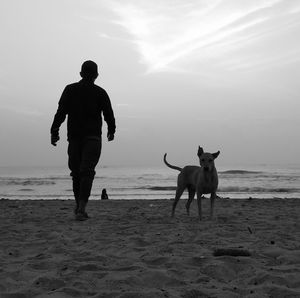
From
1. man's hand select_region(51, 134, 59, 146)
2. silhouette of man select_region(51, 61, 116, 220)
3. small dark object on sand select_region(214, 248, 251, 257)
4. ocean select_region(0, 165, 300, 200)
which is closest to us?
small dark object on sand select_region(214, 248, 251, 257)

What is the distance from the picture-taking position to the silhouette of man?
19.5 feet

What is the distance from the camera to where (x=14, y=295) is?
2590 millimetres

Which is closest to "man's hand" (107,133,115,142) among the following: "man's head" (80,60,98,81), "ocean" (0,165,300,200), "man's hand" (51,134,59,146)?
"man's hand" (51,134,59,146)

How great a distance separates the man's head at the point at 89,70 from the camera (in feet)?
19.8

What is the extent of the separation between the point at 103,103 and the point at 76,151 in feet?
2.69

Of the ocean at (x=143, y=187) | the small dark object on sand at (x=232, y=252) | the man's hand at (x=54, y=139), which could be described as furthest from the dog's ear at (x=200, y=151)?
the ocean at (x=143, y=187)

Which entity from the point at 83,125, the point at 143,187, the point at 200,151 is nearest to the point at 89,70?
the point at 83,125

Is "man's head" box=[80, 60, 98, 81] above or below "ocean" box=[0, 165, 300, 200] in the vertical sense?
above

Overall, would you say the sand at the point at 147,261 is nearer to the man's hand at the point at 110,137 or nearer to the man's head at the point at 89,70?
the man's hand at the point at 110,137

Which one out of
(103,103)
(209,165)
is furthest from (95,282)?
(209,165)

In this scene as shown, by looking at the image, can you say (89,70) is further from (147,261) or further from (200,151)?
(147,261)

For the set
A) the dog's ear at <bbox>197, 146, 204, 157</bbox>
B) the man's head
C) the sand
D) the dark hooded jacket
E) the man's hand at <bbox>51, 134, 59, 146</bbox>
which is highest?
the man's head

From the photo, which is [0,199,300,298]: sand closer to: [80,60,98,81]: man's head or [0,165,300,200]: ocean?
[80,60,98,81]: man's head

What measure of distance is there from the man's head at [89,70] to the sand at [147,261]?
2186 millimetres
